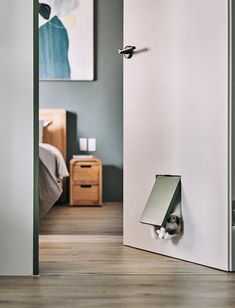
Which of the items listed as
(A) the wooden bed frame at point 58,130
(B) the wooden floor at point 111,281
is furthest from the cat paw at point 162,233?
(A) the wooden bed frame at point 58,130

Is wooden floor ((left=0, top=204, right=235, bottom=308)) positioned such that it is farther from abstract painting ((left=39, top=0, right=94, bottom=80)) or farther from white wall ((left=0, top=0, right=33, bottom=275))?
abstract painting ((left=39, top=0, right=94, bottom=80))

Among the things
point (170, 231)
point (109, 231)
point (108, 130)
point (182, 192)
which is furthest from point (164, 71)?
point (108, 130)

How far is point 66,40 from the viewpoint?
6.31 metres

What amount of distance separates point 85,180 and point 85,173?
0.08m

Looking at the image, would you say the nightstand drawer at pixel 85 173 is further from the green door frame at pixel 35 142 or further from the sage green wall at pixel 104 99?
the green door frame at pixel 35 142

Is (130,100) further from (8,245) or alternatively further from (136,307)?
(136,307)

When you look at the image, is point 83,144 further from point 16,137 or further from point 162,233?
point 16,137

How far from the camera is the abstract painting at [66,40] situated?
6254 mm

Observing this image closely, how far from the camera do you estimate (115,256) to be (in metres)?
2.77

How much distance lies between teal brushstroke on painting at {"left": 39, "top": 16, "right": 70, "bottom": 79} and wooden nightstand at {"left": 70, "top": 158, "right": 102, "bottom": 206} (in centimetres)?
109

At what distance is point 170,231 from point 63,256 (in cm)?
56

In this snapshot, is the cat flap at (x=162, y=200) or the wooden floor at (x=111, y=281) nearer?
the wooden floor at (x=111, y=281)

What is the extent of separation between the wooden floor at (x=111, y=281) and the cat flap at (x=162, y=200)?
20 centimetres

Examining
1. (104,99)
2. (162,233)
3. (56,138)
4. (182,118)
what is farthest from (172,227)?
(104,99)
